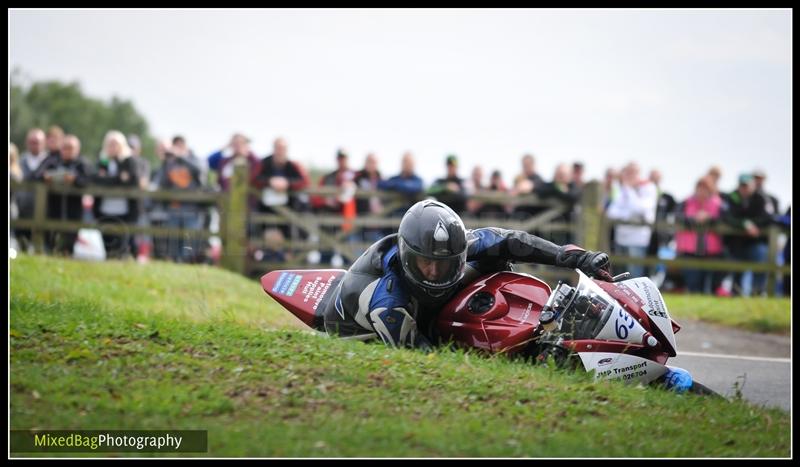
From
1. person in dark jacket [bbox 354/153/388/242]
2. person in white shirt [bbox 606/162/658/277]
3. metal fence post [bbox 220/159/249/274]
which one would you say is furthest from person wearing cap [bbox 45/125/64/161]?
person in white shirt [bbox 606/162/658/277]

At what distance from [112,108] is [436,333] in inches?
1778

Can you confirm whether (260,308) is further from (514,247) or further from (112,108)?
(112,108)

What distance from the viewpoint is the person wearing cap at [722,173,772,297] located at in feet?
57.0

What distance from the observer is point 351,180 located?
17.7 meters

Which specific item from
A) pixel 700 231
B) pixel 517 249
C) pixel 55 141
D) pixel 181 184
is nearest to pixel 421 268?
pixel 517 249

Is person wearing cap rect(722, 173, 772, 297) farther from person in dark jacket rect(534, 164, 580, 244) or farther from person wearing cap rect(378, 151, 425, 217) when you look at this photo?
person wearing cap rect(378, 151, 425, 217)

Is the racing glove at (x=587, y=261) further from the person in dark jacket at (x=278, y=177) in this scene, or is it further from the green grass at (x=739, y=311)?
the person in dark jacket at (x=278, y=177)

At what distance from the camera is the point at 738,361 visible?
1150 centimetres

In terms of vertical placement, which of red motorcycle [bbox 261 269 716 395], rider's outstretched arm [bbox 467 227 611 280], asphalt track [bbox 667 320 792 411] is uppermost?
rider's outstretched arm [bbox 467 227 611 280]

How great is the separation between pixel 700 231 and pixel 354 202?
5641 mm

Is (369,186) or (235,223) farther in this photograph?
(369,186)

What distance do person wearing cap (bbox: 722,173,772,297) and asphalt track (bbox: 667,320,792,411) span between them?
3772 mm

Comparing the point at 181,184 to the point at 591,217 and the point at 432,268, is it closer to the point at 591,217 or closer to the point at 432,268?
the point at 591,217

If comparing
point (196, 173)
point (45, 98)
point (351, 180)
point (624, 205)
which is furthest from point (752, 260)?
point (45, 98)
